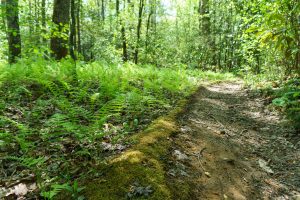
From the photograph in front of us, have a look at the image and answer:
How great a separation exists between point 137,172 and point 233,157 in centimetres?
169

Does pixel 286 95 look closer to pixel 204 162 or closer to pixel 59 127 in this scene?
pixel 204 162

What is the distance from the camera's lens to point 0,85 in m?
4.29

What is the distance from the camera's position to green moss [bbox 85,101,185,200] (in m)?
1.94

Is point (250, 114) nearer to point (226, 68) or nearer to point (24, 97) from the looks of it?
point (24, 97)

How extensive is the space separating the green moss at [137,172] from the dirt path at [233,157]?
0.13 meters

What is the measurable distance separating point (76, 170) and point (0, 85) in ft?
10.1

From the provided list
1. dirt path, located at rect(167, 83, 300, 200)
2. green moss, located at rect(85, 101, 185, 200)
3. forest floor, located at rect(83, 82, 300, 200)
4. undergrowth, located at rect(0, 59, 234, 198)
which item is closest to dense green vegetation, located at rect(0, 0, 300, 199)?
undergrowth, located at rect(0, 59, 234, 198)

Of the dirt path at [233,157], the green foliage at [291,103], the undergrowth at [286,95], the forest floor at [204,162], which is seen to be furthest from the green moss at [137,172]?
the undergrowth at [286,95]

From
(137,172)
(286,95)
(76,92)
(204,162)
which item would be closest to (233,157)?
(204,162)

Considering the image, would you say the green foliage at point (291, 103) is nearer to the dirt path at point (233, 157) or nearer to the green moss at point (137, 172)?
the dirt path at point (233, 157)

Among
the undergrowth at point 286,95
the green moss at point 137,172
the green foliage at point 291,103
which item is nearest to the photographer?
the green moss at point 137,172

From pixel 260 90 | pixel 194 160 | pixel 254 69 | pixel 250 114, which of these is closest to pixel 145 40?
pixel 254 69

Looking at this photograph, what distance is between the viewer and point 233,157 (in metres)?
3.25

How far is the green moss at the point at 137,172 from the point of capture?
194cm
